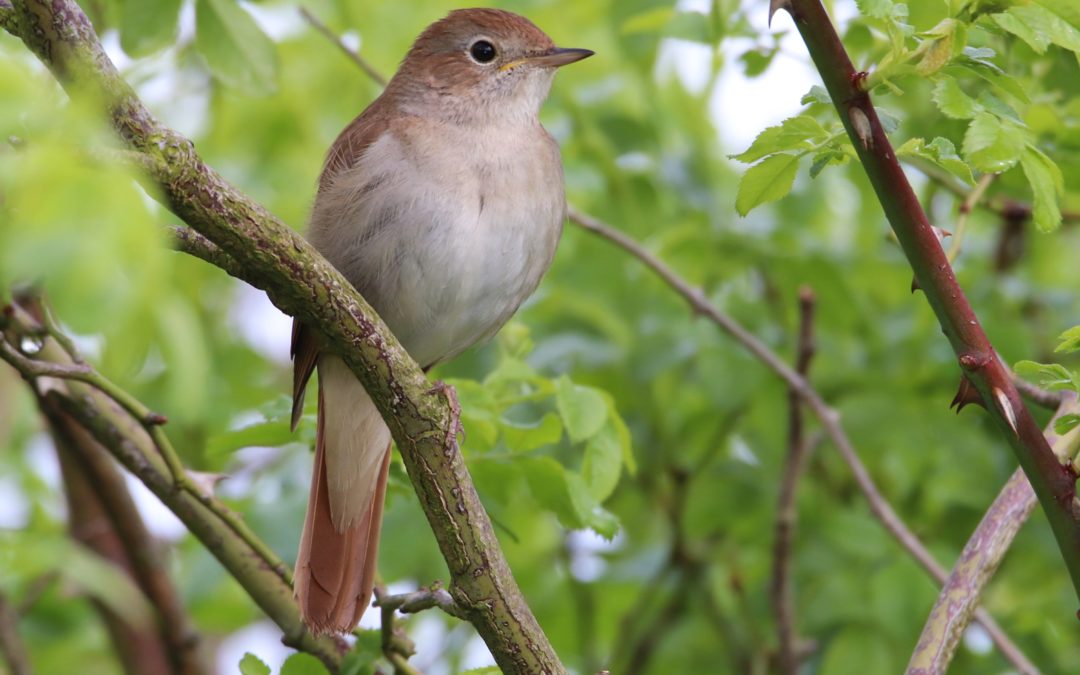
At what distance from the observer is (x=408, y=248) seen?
3.47 metres

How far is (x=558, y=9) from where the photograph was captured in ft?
16.6

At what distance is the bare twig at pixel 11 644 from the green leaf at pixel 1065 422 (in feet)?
8.64

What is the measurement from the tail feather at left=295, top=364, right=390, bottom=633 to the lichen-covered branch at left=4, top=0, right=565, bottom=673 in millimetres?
765

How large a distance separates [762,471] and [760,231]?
81 centimetres

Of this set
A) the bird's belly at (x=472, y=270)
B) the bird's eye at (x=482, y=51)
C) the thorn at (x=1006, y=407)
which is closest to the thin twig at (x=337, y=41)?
the bird's eye at (x=482, y=51)

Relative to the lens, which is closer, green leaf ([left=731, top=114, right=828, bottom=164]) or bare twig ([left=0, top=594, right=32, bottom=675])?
green leaf ([left=731, top=114, right=828, bottom=164])

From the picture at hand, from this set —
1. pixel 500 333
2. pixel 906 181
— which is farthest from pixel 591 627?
pixel 906 181

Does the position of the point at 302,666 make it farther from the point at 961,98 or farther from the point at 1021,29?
the point at 1021,29

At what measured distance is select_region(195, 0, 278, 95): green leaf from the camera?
345 cm

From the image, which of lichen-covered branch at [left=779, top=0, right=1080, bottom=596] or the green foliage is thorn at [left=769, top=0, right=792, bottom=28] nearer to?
lichen-covered branch at [left=779, top=0, right=1080, bottom=596]

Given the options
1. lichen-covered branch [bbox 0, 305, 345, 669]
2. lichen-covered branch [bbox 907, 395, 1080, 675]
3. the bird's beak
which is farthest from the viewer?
the bird's beak

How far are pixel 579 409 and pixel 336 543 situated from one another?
2.90ft

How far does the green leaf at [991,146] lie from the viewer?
6.85ft

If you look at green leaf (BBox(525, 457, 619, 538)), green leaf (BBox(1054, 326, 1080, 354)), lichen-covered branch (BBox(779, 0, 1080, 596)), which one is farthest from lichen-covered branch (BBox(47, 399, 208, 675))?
green leaf (BBox(1054, 326, 1080, 354))
